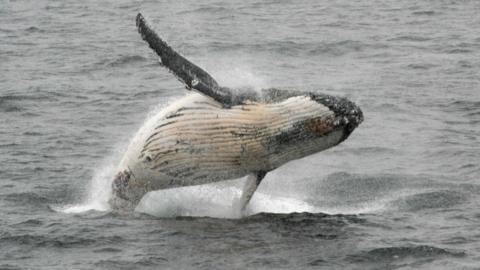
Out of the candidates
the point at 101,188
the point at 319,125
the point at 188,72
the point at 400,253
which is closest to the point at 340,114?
the point at 319,125

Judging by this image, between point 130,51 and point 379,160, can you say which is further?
point 130,51

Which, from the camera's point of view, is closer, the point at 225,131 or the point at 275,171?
the point at 225,131

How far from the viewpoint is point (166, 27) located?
35125 mm

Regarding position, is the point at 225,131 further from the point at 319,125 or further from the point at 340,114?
the point at 340,114

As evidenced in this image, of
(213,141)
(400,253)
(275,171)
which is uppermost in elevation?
(213,141)

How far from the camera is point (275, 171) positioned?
2077cm

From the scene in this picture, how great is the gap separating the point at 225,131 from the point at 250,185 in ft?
3.38

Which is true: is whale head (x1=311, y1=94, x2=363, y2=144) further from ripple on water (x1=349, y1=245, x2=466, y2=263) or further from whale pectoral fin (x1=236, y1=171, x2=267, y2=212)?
ripple on water (x1=349, y1=245, x2=466, y2=263)

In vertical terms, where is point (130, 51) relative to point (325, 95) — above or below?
below

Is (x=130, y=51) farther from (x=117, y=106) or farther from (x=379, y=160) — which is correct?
(x=379, y=160)

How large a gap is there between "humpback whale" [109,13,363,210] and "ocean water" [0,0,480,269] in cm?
70

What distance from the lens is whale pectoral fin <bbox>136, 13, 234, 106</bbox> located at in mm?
15711

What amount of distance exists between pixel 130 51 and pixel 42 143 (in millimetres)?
10365

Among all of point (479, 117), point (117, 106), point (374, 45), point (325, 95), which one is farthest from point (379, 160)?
point (374, 45)
